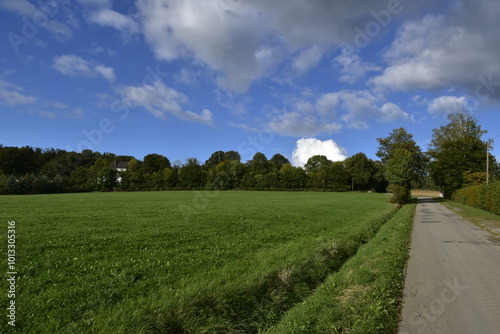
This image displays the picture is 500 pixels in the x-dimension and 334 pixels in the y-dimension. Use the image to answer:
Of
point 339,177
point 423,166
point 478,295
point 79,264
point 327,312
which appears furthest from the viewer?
point 339,177

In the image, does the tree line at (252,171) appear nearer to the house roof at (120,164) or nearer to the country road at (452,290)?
the house roof at (120,164)

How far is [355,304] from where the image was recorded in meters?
5.13

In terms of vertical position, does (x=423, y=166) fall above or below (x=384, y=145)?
below

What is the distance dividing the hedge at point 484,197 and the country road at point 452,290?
17.5 metres

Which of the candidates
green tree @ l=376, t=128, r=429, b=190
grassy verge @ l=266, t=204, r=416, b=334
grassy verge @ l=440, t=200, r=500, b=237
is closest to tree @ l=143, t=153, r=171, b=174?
green tree @ l=376, t=128, r=429, b=190

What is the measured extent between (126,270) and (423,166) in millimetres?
68421

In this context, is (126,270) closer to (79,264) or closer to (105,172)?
(79,264)

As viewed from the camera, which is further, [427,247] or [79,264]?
[427,247]

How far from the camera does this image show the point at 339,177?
99.6 m

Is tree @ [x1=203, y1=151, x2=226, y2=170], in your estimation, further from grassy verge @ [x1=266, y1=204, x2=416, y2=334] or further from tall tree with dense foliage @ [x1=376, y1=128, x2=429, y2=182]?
grassy verge @ [x1=266, y1=204, x2=416, y2=334]

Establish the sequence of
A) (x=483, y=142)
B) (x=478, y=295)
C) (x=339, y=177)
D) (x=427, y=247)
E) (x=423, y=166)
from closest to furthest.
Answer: (x=478, y=295) < (x=427, y=247) < (x=483, y=142) < (x=423, y=166) < (x=339, y=177)

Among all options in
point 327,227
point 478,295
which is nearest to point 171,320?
point 478,295

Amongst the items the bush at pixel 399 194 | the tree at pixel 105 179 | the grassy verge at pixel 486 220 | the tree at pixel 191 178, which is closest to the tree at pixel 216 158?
the tree at pixel 191 178

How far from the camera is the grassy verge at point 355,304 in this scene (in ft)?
14.3
